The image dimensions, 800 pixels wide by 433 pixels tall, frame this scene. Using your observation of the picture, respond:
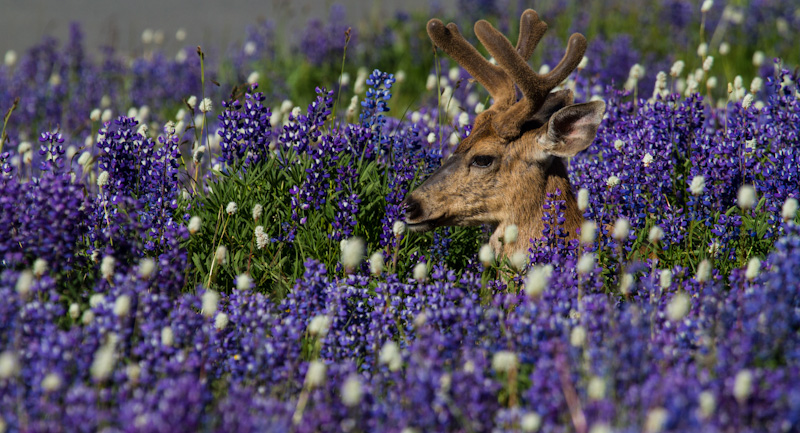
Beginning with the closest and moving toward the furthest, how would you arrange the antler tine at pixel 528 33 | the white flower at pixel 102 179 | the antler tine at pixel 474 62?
the white flower at pixel 102 179 → the antler tine at pixel 474 62 → the antler tine at pixel 528 33

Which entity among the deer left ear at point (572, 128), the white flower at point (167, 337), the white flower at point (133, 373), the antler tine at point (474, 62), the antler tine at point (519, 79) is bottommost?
the white flower at point (133, 373)

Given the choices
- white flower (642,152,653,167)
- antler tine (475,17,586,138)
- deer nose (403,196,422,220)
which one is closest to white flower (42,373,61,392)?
deer nose (403,196,422,220)

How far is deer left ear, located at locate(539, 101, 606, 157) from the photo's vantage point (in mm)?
4609

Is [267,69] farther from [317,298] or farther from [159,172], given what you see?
[317,298]

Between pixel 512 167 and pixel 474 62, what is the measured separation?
33.7 inches

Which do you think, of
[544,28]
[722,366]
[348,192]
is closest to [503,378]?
[722,366]

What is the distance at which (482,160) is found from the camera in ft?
15.9

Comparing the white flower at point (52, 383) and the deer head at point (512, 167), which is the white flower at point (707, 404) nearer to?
the white flower at point (52, 383)

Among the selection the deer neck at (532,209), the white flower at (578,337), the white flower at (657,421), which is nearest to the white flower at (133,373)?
the white flower at (578,337)

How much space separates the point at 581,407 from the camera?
2666mm

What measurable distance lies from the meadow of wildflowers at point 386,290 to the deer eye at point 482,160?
1.35 feet

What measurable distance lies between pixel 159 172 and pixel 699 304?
2.87 metres

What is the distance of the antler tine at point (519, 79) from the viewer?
480cm

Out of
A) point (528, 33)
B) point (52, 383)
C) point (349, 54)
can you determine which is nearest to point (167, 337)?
point (52, 383)
